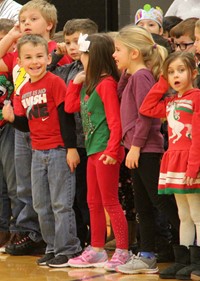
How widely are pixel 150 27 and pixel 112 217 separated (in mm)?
1835

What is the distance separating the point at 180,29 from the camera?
549 cm

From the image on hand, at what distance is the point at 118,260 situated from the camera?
4.96 meters

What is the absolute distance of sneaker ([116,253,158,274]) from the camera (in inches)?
191

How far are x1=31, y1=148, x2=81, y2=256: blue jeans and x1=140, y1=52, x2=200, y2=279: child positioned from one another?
78 cm

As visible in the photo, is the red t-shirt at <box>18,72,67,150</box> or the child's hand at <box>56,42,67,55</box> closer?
the red t-shirt at <box>18,72,67,150</box>

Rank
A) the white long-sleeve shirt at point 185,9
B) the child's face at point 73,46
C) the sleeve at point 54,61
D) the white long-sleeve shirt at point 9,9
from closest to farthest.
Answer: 1. the child's face at point 73,46
2. the sleeve at point 54,61
3. the white long-sleeve shirt at point 185,9
4. the white long-sleeve shirt at point 9,9

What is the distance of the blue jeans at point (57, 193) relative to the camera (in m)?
5.22

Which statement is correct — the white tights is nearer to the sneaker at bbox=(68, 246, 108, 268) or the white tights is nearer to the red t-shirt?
the sneaker at bbox=(68, 246, 108, 268)

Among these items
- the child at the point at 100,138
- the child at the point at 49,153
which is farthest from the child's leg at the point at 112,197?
the child at the point at 49,153

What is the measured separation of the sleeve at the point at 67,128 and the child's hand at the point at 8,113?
0.36 metres

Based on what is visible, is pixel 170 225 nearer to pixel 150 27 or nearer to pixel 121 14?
pixel 150 27

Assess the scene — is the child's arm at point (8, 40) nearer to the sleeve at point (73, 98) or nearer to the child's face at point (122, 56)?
the sleeve at point (73, 98)

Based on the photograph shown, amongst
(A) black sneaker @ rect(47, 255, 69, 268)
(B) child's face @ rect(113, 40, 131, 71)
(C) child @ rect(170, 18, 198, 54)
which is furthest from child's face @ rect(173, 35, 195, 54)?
(A) black sneaker @ rect(47, 255, 69, 268)

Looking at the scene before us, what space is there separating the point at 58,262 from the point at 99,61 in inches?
51.1
